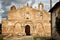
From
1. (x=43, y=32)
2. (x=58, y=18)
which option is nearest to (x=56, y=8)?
(x=58, y=18)

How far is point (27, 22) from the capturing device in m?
42.8

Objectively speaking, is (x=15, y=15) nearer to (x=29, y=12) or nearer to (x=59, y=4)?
(x=29, y=12)

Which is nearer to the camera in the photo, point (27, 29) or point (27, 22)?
point (27, 22)

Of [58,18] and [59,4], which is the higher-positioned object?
Result: [59,4]

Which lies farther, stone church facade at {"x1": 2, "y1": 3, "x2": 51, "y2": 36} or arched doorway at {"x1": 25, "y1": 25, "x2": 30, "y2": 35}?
arched doorway at {"x1": 25, "y1": 25, "x2": 30, "y2": 35}

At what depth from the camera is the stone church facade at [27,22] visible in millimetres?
42281

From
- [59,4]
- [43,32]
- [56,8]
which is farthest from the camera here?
[43,32]

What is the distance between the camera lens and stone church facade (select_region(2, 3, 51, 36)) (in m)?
42.3

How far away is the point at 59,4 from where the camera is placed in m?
20.8

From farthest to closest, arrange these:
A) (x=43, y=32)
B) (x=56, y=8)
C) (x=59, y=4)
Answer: (x=43, y=32) < (x=56, y=8) < (x=59, y=4)

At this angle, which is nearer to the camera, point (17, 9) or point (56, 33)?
point (56, 33)

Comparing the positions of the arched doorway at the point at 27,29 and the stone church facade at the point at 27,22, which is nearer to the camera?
the stone church facade at the point at 27,22

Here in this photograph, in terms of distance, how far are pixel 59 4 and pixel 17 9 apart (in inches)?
899

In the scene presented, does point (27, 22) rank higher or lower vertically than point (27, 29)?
higher
